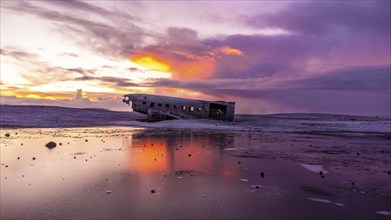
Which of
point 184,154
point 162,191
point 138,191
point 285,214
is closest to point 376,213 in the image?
point 285,214

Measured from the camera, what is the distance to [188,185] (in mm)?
9750

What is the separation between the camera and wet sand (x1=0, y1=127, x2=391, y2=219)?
24.0 feet

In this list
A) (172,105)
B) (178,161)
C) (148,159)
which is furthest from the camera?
(172,105)

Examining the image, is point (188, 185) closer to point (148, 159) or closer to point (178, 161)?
point (178, 161)

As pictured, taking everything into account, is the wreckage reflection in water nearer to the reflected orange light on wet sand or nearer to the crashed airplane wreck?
the reflected orange light on wet sand

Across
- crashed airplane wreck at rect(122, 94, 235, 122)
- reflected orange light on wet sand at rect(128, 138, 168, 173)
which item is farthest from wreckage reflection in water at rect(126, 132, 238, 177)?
crashed airplane wreck at rect(122, 94, 235, 122)

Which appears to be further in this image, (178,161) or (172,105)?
(172,105)

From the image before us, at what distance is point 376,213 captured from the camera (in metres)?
7.49

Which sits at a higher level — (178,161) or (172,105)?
(172,105)

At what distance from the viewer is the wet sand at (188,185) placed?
7316 mm

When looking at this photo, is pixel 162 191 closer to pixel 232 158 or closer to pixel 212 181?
→ pixel 212 181

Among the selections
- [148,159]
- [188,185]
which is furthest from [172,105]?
[188,185]

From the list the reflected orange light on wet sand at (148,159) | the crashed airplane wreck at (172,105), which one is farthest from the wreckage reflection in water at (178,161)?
the crashed airplane wreck at (172,105)

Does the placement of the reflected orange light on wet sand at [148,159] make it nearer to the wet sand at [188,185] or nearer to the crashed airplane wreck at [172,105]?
the wet sand at [188,185]
